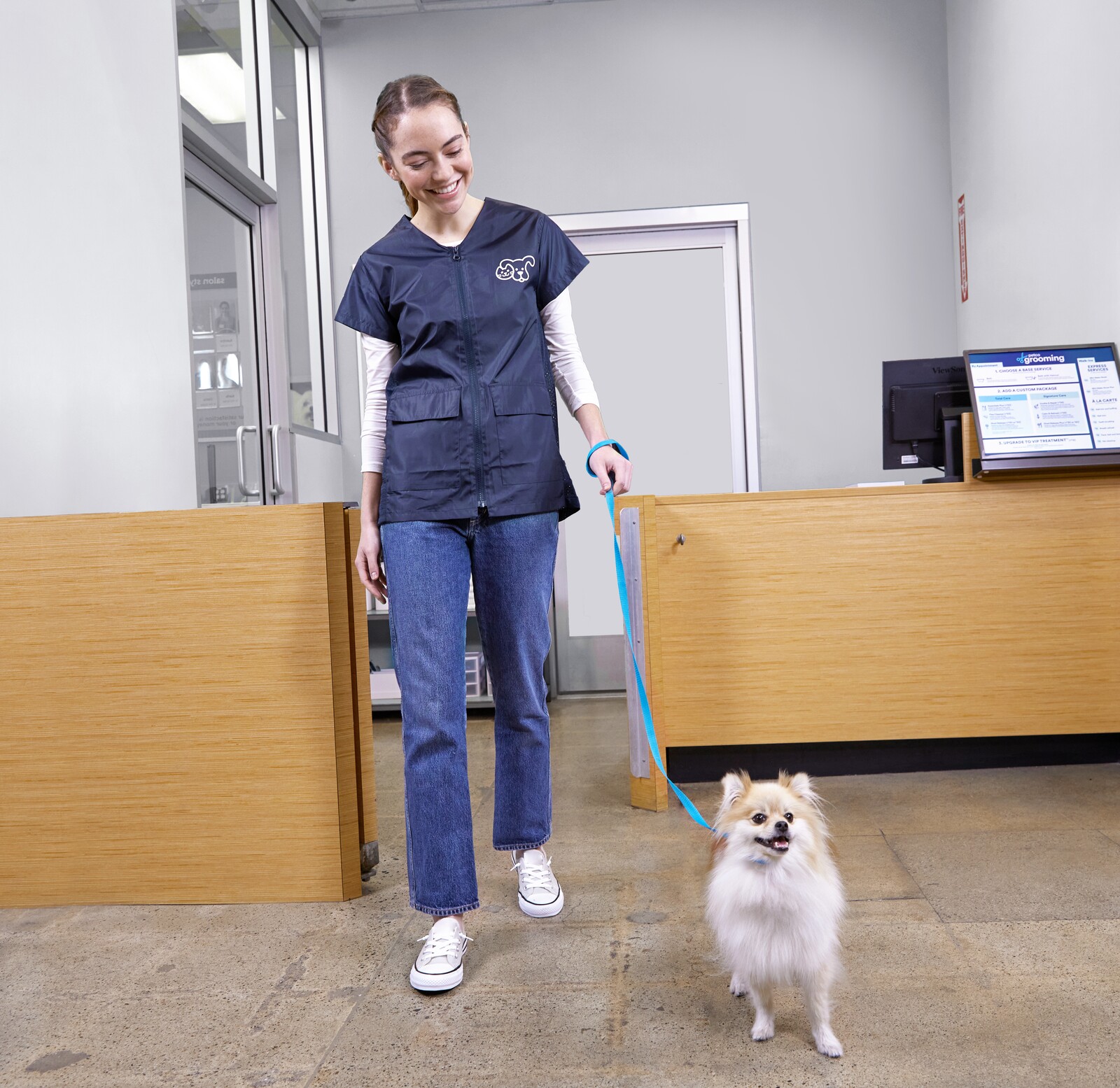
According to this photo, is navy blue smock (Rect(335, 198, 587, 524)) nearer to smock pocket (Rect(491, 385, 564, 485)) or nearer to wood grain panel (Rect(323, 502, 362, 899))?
smock pocket (Rect(491, 385, 564, 485))

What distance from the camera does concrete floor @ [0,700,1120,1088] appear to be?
4.52ft

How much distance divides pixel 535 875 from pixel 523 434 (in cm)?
84

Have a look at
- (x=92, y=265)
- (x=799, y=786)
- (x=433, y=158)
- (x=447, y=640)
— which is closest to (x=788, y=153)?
(x=92, y=265)

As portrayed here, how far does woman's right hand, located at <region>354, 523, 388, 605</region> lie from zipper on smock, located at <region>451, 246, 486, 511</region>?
0.22 metres

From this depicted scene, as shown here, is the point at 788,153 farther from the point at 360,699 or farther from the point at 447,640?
the point at 447,640

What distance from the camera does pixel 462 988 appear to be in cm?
163

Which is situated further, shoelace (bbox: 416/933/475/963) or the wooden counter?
the wooden counter

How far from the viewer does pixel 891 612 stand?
2.78 meters

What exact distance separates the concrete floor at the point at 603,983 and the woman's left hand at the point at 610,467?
79 centimetres

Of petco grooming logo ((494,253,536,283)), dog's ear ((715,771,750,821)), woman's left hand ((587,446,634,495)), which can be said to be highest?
petco grooming logo ((494,253,536,283))

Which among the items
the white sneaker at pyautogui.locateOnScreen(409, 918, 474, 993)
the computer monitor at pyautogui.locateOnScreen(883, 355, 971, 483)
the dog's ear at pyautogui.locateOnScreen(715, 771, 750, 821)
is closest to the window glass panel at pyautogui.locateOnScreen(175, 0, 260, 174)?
the computer monitor at pyautogui.locateOnScreen(883, 355, 971, 483)

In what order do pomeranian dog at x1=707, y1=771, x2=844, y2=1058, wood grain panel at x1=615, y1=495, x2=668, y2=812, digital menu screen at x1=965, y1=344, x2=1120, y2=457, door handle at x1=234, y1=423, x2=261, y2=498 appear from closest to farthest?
pomeranian dog at x1=707, y1=771, x2=844, y2=1058 → wood grain panel at x1=615, y1=495, x2=668, y2=812 → digital menu screen at x1=965, y1=344, x2=1120, y2=457 → door handle at x1=234, y1=423, x2=261, y2=498

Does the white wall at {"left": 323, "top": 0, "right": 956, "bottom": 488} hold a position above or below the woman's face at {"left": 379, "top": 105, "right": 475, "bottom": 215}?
above

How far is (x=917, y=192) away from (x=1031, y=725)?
2.63 meters
